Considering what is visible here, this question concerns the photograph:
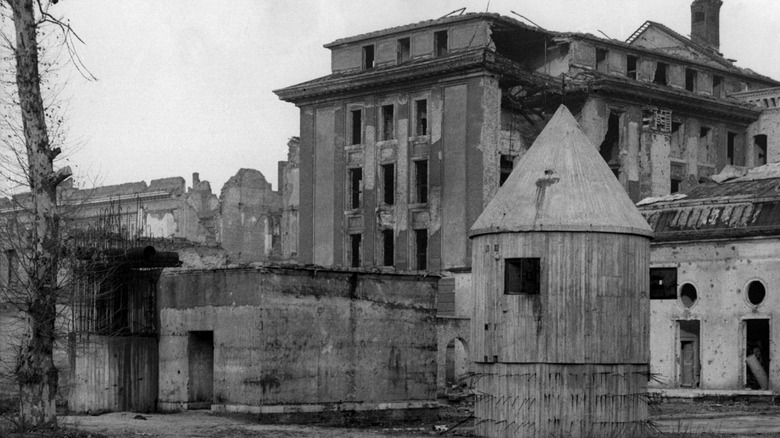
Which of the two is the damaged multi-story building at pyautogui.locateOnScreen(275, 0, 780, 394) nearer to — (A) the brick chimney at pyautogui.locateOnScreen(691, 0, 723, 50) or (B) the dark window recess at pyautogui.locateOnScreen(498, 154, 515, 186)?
(B) the dark window recess at pyautogui.locateOnScreen(498, 154, 515, 186)

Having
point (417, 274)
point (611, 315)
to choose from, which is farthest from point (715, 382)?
point (611, 315)

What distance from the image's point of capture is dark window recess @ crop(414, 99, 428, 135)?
50219 millimetres

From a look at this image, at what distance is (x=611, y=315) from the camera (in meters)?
24.6

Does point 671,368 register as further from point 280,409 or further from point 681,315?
point 280,409

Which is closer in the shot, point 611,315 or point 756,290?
point 611,315

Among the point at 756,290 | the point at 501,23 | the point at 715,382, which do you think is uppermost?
the point at 501,23

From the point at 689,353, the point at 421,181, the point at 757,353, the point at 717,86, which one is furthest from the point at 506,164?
the point at 757,353

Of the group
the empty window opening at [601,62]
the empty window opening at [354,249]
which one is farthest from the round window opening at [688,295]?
the empty window opening at [601,62]

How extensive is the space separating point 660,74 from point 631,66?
1.81 metres

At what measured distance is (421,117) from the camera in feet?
166

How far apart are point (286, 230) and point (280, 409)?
31.8 metres

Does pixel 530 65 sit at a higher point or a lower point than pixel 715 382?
higher

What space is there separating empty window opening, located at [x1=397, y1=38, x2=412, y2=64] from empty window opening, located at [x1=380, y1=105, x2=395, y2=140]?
79.7 inches

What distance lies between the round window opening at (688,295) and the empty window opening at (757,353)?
179 centimetres
